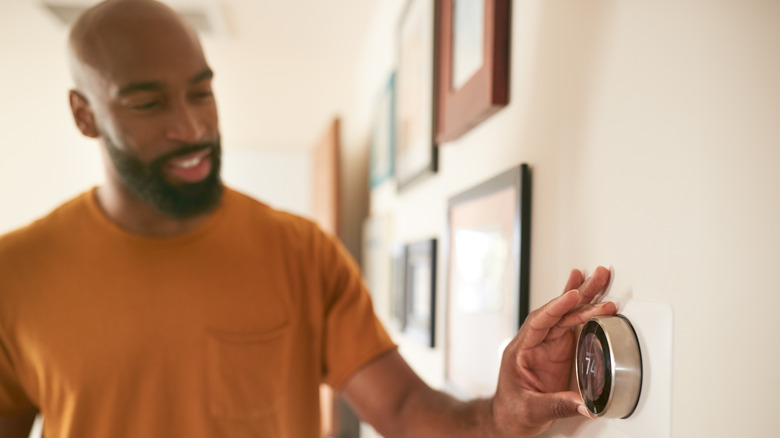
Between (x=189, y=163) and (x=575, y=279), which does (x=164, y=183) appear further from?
(x=575, y=279)

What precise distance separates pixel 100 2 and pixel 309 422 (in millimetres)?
725

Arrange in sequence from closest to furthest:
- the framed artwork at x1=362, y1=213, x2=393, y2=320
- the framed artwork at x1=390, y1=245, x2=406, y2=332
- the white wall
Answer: the white wall, the framed artwork at x1=390, y1=245, x2=406, y2=332, the framed artwork at x1=362, y1=213, x2=393, y2=320

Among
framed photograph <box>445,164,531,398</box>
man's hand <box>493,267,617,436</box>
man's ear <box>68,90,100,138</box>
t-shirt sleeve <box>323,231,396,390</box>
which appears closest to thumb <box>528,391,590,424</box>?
man's hand <box>493,267,617,436</box>

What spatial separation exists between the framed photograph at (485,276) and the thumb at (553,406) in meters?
0.12

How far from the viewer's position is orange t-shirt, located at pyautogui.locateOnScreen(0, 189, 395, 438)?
70 cm

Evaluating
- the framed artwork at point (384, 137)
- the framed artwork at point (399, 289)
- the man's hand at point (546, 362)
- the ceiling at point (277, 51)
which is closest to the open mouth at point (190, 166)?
the man's hand at point (546, 362)

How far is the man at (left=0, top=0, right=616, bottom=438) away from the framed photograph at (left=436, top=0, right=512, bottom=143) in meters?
0.33

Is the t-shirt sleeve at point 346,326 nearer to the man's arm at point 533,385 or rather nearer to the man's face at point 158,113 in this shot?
the man's arm at point 533,385

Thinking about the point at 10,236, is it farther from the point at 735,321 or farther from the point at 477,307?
the point at 735,321

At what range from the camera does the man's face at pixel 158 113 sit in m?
0.60

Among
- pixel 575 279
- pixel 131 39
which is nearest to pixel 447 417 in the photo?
pixel 575 279

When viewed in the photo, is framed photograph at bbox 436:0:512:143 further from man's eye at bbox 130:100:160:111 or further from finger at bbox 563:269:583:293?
man's eye at bbox 130:100:160:111

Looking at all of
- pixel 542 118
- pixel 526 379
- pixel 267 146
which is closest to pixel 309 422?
pixel 526 379

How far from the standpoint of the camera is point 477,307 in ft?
2.30
